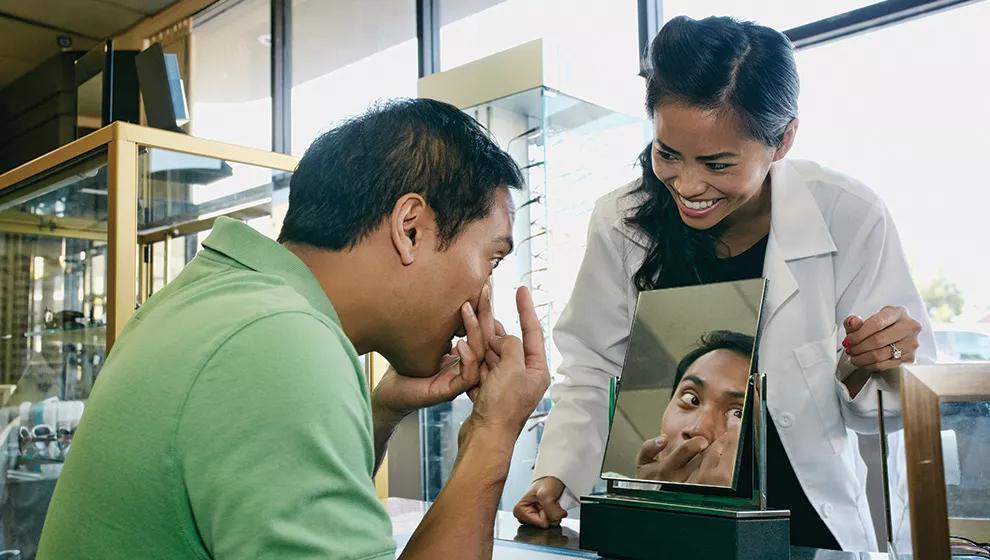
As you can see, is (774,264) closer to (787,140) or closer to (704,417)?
(787,140)

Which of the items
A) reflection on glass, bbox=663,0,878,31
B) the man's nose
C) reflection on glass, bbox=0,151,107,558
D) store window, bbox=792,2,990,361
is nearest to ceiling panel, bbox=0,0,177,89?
reflection on glass, bbox=0,151,107,558

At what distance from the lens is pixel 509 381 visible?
94 cm

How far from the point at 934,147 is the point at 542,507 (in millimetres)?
1763

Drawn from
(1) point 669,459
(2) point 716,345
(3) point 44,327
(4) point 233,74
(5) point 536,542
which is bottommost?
(5) point 536,542

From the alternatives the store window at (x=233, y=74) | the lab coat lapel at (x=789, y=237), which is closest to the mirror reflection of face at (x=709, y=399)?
the lab coat lapel at (x=789, y=237)

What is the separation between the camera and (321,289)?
86cm

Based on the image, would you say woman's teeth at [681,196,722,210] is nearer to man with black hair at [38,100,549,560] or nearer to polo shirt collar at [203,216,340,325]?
man with black hair at [38,100,549,560]

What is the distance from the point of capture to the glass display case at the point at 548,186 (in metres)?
2.69

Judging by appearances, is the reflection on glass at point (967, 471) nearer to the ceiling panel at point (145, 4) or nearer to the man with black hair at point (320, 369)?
the man with black hair at point (320, 369)

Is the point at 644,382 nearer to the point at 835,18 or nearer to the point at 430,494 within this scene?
the point at 835,18

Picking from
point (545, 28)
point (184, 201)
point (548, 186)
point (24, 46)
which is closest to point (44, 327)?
point (184, 201)

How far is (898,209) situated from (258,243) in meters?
2.02

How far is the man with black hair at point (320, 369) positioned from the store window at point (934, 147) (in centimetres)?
155

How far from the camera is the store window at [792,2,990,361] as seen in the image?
7.39 ft
